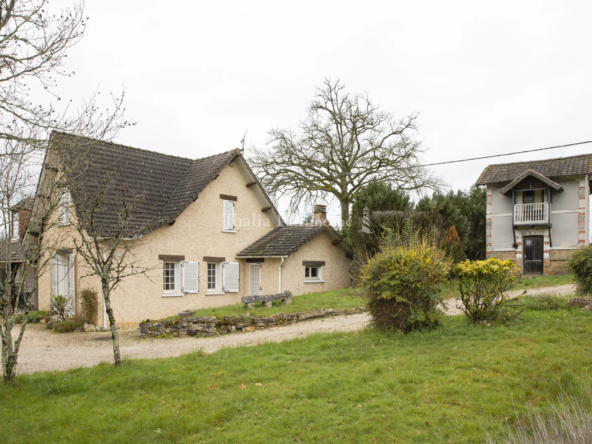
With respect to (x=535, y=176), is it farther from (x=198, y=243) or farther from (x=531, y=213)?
(x=198, y=243)

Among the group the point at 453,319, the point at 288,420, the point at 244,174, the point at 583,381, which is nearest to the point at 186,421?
the point at 288,420

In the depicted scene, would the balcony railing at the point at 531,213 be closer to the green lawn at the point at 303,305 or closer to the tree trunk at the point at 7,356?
the green lawn at the point at 303,305

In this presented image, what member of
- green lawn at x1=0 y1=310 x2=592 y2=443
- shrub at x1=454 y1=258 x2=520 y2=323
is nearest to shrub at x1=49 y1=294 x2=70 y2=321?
green lawn at x1=0 y1=310 x2=592 y2=443

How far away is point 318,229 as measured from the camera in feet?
69.6

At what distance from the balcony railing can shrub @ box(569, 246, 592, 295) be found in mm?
14558

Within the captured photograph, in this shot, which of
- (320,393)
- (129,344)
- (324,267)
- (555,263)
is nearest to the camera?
(320,393)

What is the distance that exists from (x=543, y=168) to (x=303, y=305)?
19.2 meters

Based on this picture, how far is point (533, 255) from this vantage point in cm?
2742

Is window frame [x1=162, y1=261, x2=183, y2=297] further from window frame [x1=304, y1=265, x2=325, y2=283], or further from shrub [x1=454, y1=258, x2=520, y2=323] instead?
shrub [x1=454, y1=258, x2=520, y2=323]

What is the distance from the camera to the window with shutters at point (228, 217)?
20.4 m

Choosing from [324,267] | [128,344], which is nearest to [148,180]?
[128,344]

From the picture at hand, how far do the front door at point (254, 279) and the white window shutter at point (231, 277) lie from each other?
0.69m

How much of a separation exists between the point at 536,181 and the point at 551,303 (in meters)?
17.3

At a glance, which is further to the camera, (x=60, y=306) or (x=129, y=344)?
(x=60, y=306)
